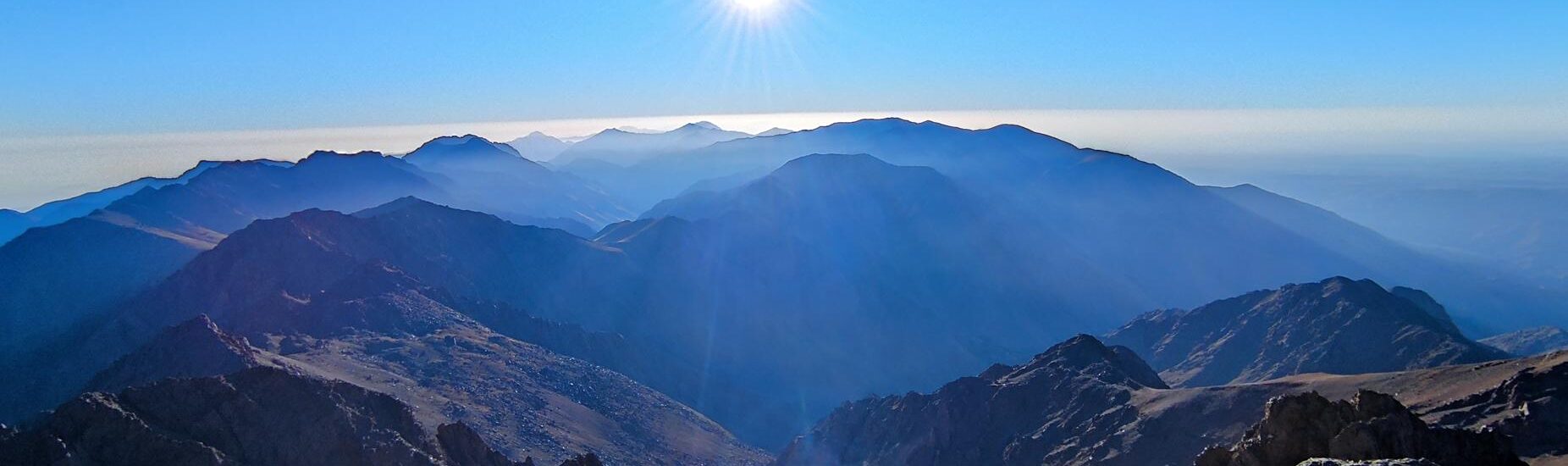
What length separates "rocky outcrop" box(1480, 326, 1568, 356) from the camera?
137 metres

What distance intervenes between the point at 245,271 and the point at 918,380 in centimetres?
9293

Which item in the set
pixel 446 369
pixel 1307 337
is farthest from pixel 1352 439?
pixel 1307 337

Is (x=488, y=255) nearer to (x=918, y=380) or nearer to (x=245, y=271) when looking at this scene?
(x=245, y=271)

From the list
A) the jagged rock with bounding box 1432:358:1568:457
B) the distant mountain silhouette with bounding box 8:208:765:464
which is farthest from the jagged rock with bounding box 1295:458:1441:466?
the distant mountain silhouette with bounding box 8:208:765:464

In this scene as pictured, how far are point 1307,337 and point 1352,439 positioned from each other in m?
93.6

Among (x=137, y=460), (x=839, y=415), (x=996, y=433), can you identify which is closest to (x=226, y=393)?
(x=137, y=460)

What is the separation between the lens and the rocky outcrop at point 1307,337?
99188mm

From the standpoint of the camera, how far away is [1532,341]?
14262cm

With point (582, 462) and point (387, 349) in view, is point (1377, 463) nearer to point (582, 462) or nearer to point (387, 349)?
point (582, 462)

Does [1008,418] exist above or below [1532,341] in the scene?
above

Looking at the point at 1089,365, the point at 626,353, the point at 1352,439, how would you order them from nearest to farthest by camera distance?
1. the point at 1352,439
2. the point at 1089,365
3. the point at 626,353

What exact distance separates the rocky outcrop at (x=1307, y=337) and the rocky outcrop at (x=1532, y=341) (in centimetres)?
1273

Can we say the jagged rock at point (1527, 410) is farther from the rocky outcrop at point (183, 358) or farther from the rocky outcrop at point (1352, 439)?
the rocky outcrop at point (183, 358)

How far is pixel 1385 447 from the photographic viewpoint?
1084 inches
